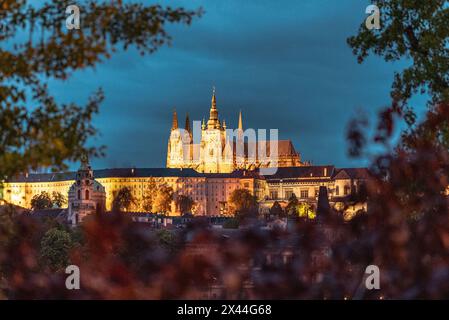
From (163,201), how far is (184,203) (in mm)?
3800

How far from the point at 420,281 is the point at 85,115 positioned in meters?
3.22

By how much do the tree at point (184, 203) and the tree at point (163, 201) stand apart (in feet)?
5.62

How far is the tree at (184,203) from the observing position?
194 meters

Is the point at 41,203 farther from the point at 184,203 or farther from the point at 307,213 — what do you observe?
the point at 307,213

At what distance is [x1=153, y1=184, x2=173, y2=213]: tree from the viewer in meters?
192

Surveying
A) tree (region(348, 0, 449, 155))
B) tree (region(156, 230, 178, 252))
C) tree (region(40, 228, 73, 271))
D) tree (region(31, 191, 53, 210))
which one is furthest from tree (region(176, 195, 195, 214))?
tree (region(348, 0, 449, 155))

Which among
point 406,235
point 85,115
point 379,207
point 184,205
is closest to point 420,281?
point 406,235

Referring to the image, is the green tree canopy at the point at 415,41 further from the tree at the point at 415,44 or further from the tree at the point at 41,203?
the tree at the point at 41,203

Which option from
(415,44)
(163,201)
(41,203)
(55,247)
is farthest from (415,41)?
(163,201)

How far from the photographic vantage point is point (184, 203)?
636ft

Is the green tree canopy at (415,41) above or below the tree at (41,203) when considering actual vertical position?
below

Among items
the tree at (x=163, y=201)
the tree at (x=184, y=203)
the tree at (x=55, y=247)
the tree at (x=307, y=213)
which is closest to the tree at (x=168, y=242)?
the tree at (x=307, y=213)

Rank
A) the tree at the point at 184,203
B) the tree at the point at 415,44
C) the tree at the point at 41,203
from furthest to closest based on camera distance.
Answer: the tree at the point at 184,203 → the tree at the point at 41,203 → the tree at the point at 415,44
